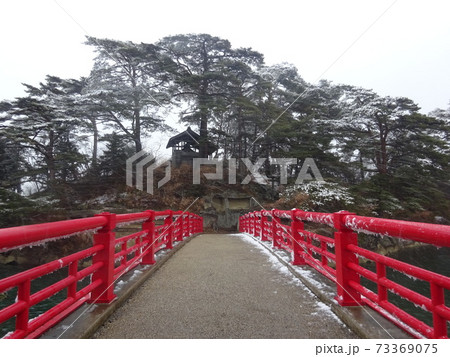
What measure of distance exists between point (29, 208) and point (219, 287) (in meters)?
13.9

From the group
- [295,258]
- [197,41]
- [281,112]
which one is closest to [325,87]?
[281,112]

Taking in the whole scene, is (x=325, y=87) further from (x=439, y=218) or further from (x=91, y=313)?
(x=91, y=313)

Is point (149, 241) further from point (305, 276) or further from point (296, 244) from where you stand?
point (305, 276)

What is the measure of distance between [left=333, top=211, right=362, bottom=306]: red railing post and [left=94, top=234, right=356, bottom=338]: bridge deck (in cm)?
26

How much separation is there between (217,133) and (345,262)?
Answer: 19348 mm

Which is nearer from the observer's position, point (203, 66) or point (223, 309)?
point (223, 309)

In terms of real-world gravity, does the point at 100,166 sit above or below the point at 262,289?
above

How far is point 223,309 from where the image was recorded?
3.04 m

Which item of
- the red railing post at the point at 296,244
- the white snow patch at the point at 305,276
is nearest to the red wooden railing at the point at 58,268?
the white snow patch at the point at 305,276

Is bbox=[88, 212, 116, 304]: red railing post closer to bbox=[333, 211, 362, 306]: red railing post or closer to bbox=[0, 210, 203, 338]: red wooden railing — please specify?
bbox=[0, 210, 203, 338]: red wooden railing

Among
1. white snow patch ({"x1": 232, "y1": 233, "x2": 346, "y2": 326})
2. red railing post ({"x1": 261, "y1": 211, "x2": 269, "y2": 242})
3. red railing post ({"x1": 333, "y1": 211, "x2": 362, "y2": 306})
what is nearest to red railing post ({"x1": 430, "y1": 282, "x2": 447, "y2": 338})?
white snow patch ({"x1": 232, "y1": 233, "x2": 346, "y2": 326})

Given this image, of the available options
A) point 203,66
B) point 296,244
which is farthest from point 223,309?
point 203,66

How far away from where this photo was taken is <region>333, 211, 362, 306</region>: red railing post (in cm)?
290

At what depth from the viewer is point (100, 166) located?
2286 centimetres
